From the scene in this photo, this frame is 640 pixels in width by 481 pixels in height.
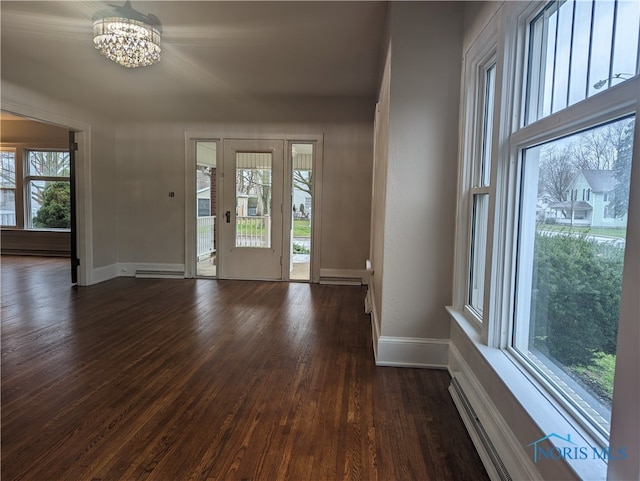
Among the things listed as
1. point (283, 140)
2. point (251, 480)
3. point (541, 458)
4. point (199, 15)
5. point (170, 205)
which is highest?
point (199, 15)

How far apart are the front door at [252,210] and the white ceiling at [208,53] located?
810 mm

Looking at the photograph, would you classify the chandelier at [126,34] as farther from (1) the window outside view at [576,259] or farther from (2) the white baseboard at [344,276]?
(2) the white baseboard at [344,276]

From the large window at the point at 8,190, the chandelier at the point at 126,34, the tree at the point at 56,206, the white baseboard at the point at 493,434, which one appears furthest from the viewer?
the tree at the point at 56,206

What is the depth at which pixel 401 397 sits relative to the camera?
7.75 ft

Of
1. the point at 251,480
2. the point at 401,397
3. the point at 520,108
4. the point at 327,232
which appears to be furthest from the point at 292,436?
the point at 327,232

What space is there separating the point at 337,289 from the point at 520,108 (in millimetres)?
3971

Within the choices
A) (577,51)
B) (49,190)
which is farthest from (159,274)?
(577,51)

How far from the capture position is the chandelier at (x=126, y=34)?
296cm

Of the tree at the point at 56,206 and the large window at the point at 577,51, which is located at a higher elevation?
the large window at the point at 577,51

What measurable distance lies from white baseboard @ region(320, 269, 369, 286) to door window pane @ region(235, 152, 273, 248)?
0.98 metres

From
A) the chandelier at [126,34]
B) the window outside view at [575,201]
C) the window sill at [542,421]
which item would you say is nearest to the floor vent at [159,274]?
the chandelier at [126,34]

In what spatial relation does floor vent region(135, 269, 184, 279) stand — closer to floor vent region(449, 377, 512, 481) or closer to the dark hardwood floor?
the dark hardwood floor

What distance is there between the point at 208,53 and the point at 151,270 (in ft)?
11.4

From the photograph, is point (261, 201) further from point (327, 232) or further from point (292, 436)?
point (292, 436)
